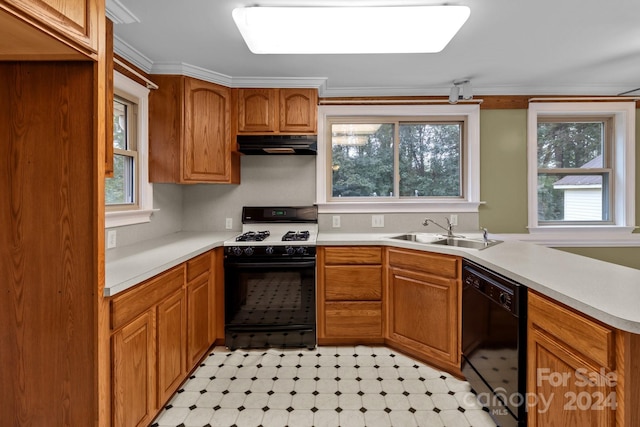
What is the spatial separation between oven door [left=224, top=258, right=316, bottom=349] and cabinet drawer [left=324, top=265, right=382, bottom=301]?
0.15 meters

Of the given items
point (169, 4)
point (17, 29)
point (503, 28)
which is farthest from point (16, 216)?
point (503, 28)

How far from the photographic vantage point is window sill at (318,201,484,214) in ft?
9.99

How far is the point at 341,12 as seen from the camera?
1725mm

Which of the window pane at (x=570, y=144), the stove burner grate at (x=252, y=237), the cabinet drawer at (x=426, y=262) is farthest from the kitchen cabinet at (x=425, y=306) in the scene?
the window pane at (x=570, y=144)

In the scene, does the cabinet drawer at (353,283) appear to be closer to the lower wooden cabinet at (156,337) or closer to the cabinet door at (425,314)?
the cabinet door at (425,314)

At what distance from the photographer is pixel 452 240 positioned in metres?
2.62

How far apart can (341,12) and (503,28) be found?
1053 millimetres

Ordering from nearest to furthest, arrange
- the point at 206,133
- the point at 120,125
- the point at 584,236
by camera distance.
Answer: the point at 120,125 < the point at 206,133 < the point at 584,236

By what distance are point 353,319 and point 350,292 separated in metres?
0.22

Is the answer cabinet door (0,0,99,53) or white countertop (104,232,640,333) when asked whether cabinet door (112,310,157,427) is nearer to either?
white countertop (104,232,640,333)


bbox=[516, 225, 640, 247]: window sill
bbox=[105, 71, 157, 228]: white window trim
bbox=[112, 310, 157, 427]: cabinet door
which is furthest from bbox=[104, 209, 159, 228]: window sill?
bbox=[516, 225, 640, 247]: window sill

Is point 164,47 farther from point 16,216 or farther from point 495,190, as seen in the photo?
point 495,190

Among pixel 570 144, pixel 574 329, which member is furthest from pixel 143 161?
pixel 570 144

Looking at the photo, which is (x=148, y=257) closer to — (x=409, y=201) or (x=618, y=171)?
(x=409, y=201)
